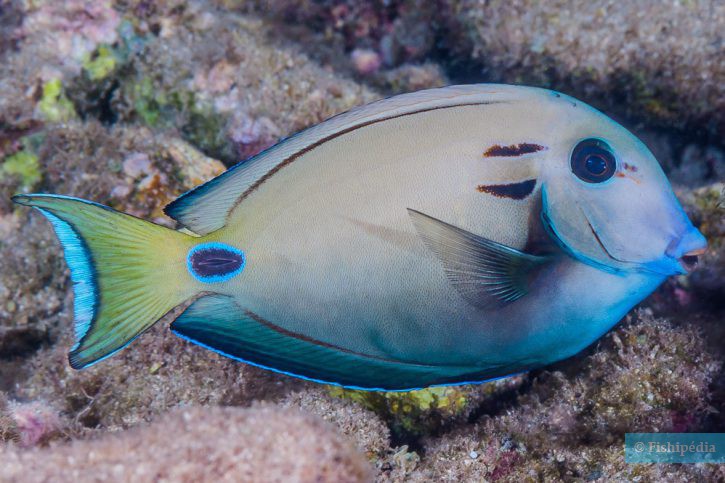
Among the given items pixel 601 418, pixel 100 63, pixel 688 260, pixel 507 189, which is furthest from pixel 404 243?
pixel 100 63

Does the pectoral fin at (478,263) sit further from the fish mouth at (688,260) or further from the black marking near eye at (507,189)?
the fish mouth at (688,260)

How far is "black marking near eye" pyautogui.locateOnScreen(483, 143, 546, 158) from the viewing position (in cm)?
179

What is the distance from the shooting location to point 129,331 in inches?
69.1

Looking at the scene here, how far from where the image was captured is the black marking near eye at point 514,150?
1.79 m

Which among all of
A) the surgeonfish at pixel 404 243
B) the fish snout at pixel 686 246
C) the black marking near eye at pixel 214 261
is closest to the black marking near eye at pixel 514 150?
the surgeonfish at pixel 404 243

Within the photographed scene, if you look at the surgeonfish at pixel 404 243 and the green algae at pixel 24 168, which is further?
the green algae at pixel 24 168

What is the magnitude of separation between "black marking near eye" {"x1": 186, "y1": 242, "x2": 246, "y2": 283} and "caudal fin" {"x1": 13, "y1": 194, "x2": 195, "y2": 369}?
0.13 metres

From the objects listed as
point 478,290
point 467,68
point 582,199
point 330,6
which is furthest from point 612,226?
point 330,6

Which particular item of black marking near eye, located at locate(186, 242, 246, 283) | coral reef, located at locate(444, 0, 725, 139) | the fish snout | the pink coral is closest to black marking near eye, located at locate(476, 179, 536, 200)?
the fish snout

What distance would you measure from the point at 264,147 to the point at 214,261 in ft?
5.90

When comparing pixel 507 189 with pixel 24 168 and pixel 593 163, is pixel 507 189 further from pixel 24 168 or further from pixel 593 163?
pixel 24 168

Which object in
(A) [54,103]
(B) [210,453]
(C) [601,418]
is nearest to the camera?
(B) [210,453]

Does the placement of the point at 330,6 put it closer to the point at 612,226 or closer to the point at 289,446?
the point at 612,226

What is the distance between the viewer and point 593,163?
176 centimetres
